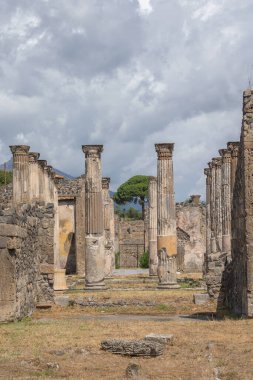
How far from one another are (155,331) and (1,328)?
3.09 m

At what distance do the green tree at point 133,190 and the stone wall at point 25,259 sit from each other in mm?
79378

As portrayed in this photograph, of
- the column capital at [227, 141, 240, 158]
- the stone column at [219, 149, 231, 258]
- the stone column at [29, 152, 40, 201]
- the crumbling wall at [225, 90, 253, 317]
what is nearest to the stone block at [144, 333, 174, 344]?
the crumbling wall at [225, 90, 253, 317]

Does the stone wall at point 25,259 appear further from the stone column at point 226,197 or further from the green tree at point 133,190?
the green tree at point 133,190

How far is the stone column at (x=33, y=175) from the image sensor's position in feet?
108

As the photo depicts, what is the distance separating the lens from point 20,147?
30.3 m

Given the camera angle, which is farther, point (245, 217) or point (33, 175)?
point (33, 175)

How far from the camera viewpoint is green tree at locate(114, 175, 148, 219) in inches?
4016

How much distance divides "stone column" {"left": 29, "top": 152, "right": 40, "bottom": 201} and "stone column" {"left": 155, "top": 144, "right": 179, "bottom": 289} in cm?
583

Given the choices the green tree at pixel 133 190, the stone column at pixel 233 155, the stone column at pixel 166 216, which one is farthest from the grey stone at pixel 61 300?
the green tree at pixel 133 190

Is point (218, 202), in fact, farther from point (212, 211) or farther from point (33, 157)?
point (33, 157)

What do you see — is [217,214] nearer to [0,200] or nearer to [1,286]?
[0,200]

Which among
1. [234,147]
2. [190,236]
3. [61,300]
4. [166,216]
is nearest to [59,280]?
[166,216]

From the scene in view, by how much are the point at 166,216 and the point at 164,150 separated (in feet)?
8.55

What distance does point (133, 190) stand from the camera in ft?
337
